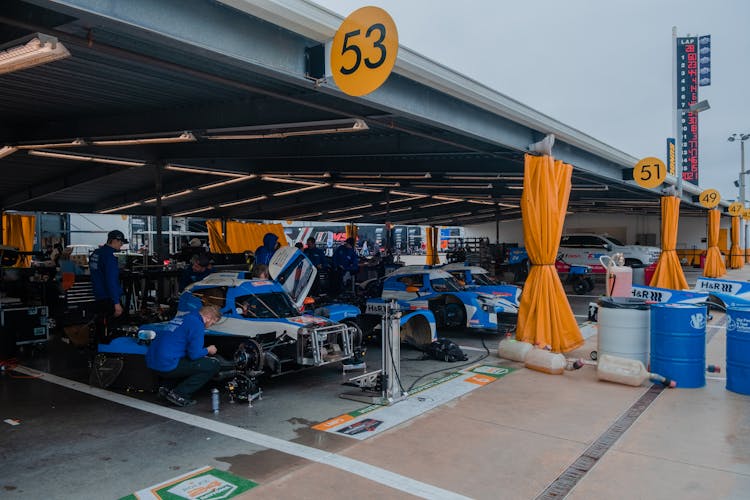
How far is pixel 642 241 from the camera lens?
120ft

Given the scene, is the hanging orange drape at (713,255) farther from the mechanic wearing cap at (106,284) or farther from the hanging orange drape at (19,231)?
the hanging orange drape at (19,231)

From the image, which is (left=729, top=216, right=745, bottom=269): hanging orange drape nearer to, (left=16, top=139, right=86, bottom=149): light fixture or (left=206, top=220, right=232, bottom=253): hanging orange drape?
(left=206, top=220, right=232, bottom=253): hanging orange drape

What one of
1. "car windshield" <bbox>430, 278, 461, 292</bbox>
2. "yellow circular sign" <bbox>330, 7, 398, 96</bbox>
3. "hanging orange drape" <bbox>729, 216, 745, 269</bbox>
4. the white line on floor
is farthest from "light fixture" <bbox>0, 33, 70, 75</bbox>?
"hanging orange drape" <bbox>729, 216, 745, 269</bbox>

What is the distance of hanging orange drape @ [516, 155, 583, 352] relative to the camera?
9.04 m

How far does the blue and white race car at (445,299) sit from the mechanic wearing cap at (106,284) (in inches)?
176

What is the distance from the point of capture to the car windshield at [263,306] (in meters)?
7.52

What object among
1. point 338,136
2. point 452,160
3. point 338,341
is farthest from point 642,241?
point 338,341

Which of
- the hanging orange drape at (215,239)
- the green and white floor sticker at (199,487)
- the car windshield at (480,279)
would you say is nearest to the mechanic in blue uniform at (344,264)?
the car windshield at (480,279)

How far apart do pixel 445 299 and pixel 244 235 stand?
1975 cm

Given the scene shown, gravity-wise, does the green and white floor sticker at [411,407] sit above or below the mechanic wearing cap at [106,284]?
below

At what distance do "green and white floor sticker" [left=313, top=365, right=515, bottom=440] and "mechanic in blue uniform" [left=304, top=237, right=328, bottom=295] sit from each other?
329 inches

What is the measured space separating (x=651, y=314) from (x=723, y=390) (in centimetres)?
128

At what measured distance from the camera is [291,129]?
9070 mm

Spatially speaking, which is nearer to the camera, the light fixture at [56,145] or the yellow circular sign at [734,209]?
the light fixture at [56,145]
